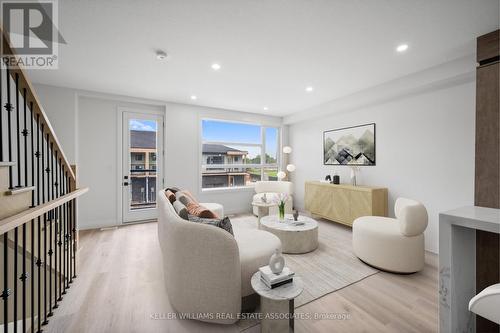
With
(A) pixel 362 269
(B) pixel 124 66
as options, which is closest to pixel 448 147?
(A) pixel 362 269

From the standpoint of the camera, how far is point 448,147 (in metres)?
2.96

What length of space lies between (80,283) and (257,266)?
196cm

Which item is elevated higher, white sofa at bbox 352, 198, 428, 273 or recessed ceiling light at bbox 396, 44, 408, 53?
recessed ceiling light at bbox 396, 44, 408, 53

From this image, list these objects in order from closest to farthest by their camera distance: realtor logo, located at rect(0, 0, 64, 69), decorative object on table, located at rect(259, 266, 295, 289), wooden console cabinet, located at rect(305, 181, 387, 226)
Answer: decorative object on table, located at rect(259, 266, 295, 289) < realtor logo, located at rect(0, 0, 64, 69) < wooden console cabinet, located at rect(305, 181, 387, 226)

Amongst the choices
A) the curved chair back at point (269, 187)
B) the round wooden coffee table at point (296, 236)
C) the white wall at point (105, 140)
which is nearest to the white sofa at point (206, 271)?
the round wooden coffee table at point (296, 236)

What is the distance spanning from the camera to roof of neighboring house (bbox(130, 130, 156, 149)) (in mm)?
4340

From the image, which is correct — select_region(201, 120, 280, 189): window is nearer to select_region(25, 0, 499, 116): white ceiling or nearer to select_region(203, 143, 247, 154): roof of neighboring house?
select_region(203, 143, 247, 154): roof of neighboring house

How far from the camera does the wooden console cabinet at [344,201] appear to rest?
351 cm

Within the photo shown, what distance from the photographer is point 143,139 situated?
4422 millimetres

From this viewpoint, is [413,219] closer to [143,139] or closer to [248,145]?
[248,145]

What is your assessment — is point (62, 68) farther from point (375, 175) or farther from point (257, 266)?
point (375, 175)

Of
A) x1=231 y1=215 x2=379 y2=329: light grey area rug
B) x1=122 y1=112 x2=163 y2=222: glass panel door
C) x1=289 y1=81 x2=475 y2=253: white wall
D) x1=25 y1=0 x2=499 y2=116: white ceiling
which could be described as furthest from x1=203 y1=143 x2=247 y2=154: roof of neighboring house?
x1=231 y1=215 x2=379 y2=329: light grey area rug

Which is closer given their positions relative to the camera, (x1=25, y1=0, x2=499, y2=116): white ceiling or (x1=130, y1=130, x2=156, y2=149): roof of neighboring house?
(x1=25, y1=0, x2=499, y2=116): white ceiling

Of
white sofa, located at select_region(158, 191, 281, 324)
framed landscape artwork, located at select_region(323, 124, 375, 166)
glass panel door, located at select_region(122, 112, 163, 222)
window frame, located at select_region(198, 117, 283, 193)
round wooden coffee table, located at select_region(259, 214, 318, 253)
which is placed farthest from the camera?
window frame, located at select_region(198, 117, 283, 193)
